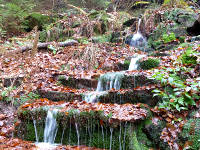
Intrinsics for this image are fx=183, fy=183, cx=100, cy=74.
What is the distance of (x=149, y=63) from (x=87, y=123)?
10.4 feet

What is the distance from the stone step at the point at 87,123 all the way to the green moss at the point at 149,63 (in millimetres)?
2427

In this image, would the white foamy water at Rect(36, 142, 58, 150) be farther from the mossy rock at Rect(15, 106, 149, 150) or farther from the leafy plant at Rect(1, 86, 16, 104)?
the leafy plant at Rect(1, 86, 16, 104)

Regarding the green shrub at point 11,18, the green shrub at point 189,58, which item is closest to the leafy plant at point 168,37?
the green shrub at point 189,58

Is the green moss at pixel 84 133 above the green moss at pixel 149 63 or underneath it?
underneath

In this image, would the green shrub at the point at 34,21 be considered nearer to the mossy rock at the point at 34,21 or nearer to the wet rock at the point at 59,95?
the mossy rock at the point at 34,21

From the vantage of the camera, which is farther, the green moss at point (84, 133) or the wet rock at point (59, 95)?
the wet rock at point (59, 95)

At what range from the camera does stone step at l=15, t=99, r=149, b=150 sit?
340 cm

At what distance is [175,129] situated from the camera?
3.43m

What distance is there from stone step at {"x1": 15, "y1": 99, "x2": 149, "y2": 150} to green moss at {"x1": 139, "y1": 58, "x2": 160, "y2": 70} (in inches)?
95.5

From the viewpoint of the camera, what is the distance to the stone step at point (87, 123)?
340 cm

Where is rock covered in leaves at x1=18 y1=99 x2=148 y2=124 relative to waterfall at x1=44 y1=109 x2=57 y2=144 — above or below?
above

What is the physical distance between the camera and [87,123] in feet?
11.9

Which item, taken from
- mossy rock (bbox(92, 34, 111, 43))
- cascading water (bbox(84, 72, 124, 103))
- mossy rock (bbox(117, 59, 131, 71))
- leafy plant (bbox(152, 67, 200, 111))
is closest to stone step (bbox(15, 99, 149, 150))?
leafy plant (bbox(152, 67, 200, 111))

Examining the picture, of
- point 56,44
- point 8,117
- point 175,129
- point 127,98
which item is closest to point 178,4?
point 56,44
